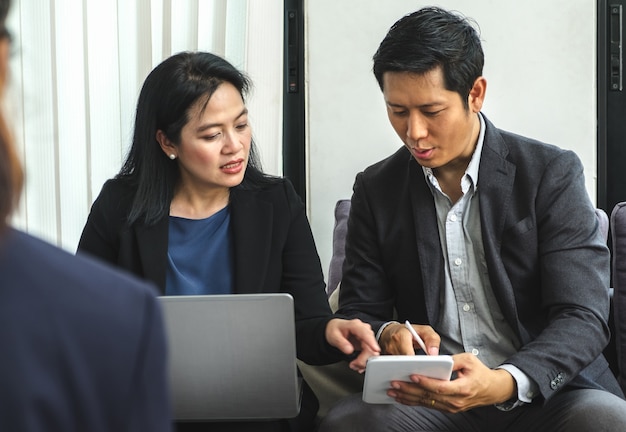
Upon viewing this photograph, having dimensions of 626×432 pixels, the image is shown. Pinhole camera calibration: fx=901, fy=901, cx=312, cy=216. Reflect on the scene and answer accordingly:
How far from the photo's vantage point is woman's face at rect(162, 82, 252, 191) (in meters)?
2.02

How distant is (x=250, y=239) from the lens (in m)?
2.01

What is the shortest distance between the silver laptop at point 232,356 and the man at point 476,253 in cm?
25

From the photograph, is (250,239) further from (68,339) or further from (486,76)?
(68,339)

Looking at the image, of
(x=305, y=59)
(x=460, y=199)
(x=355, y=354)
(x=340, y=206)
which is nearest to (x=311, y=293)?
(x=355, y=354)

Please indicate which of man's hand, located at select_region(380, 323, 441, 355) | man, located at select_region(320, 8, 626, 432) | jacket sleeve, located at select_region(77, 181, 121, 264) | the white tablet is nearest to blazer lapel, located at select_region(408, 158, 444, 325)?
man, located at select_region(320, 8, 626, 432)

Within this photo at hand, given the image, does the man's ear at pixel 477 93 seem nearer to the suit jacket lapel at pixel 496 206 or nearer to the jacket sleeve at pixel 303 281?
the suit jacket lapel at pixel 496 206

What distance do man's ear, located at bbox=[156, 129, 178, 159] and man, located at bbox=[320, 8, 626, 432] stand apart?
0.50 metres

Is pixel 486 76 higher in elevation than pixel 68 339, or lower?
higher

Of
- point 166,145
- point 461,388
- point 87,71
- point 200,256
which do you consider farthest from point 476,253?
point 87,71

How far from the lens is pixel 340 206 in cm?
252

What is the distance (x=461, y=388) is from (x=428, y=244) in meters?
0.41

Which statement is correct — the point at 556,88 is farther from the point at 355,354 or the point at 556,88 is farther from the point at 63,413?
the point at 63,413

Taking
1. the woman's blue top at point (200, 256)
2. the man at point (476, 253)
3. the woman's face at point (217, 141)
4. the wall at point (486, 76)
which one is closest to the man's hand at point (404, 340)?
the man at point (476, 253)

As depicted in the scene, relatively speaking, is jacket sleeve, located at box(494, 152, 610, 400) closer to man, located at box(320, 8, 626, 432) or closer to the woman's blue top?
man, located at box(320, 8, 626, 432)
